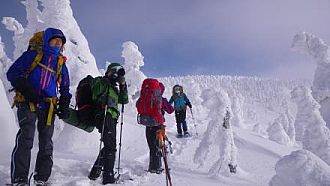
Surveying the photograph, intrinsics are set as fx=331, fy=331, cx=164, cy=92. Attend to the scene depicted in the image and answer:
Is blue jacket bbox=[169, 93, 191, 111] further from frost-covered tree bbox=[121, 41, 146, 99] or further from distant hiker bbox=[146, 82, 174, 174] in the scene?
frost-covered tree bbox=[121, 41, 146, 99]

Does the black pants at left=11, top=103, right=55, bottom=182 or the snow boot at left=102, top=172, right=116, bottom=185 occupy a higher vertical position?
the black pants at left=11, top=103, right=55, bottom=182

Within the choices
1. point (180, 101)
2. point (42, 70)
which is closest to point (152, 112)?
point (42, 70)

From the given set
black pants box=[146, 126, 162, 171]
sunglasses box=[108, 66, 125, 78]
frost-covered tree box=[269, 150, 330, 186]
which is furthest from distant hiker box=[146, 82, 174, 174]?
frost-covered tree box=[269, 150, 330, 186]

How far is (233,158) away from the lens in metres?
12.3

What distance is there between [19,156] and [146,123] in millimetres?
3604

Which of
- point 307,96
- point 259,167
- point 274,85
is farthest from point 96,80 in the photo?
point 274,85

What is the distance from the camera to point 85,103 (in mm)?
6164

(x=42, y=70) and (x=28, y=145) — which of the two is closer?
(x=28, y=145)

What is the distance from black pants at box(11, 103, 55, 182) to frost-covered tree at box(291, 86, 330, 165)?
644 inches

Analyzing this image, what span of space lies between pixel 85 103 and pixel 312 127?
16973 mm

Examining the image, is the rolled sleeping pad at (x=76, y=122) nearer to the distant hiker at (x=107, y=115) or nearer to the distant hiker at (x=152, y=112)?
the distant hiker at (x=107, y=115)

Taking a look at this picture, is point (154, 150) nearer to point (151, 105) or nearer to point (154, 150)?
point (154, 150)

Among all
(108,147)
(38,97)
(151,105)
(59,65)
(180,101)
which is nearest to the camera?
(38,97)

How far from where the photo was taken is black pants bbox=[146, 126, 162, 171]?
302 inches
